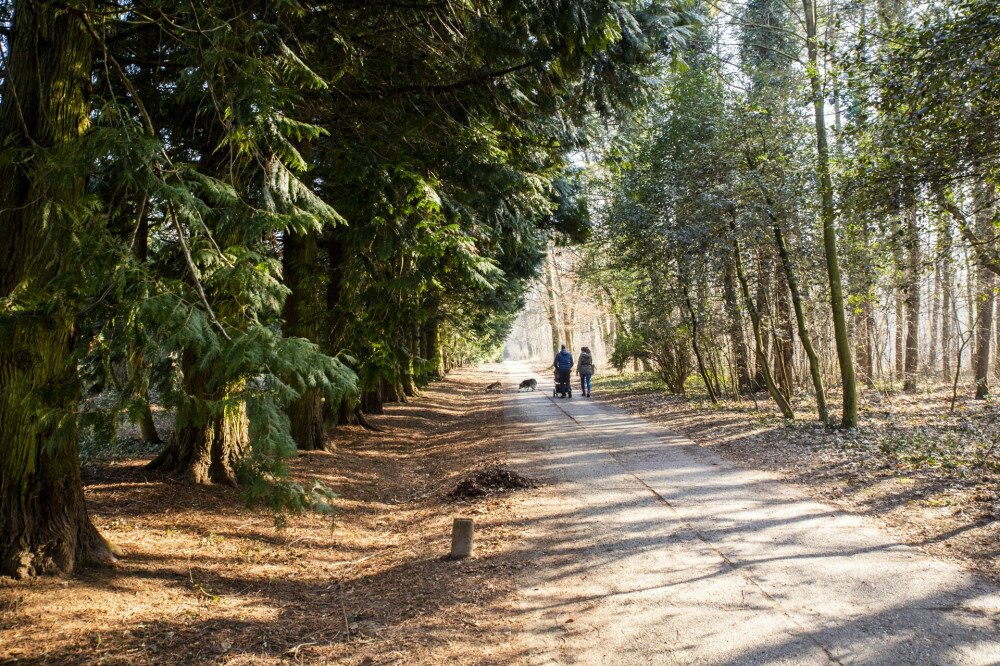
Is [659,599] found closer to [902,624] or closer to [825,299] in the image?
[902,624]

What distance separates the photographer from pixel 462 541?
6.53 m

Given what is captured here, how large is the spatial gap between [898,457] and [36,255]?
1077 cm

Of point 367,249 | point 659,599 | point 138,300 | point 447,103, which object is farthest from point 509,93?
point 659,599

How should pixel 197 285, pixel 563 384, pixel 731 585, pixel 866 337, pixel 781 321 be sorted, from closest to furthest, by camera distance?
pixel 197 285 < pixel 731 585 < pixel 781 321 < pixel 866 337 < pixel 563 384

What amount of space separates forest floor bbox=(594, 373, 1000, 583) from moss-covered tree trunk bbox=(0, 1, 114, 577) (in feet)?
24.8

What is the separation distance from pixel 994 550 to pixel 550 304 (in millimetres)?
37582

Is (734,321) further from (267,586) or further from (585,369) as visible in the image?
(267,586)

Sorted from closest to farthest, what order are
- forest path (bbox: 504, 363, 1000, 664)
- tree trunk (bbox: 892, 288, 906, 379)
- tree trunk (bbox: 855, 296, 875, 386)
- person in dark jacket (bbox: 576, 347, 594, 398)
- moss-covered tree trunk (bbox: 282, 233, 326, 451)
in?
forest path (bbox: 504, 363, 1000, 664) → moss-covered tree trunk (bbox: 282, 233, 326, 451) → tree trunk (bbox: 855, 296, 875, 386) → tree trunk (bbox: 892, 288, 906, 379) → person in dark jacket (bbox: 576, 347, 594, 398)

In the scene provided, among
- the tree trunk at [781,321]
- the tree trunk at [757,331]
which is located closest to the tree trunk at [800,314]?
the tree trunk at [757,331]

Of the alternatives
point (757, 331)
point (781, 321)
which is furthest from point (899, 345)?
point (757, 331)

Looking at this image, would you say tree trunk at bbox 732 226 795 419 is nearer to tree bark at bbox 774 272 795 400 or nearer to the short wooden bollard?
tree bark at bbox 774 272 795 400

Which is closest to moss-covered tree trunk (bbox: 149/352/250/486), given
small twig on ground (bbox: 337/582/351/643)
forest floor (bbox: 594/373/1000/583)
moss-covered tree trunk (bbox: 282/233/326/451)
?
moss-covered tree trunk (bbox: 282/233/326/451)

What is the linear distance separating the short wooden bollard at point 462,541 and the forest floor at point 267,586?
0.50 ft

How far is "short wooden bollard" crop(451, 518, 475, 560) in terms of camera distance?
256 inches
